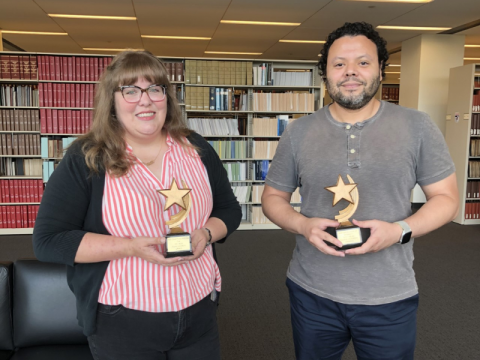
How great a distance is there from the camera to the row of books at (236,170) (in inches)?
230

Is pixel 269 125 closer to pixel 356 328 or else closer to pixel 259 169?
pixel 259 169

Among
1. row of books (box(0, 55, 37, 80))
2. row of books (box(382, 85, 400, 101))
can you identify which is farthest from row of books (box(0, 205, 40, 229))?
row of books (box(382, 85, 400, 101))

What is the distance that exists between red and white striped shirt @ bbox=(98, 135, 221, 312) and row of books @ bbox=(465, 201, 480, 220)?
626 centimetres

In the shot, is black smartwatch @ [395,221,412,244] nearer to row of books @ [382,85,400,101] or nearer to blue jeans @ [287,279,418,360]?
blue jeans @ [287,279,418,360]

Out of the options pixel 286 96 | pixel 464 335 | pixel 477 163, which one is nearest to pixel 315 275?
pixel 464 335

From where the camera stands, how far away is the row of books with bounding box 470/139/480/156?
639cm

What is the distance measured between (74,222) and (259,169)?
4.83 m

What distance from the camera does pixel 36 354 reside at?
1.82 metres

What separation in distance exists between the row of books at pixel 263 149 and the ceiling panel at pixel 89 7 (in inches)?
106

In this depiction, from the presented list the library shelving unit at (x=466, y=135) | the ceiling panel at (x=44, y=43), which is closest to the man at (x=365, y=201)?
the library shelving unit at (x=466, y=135)

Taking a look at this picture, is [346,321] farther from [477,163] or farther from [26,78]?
[477,163]

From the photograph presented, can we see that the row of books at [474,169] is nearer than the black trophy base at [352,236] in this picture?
No

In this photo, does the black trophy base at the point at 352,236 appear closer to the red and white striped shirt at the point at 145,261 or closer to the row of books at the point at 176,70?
the red and white striped shirt at the point at 145,261

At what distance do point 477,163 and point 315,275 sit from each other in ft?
20.2
